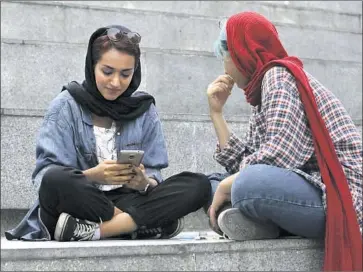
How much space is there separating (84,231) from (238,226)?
712 mm

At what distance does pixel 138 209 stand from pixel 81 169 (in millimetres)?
372

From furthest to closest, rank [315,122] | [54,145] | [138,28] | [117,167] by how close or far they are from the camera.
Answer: [138,28]
[54,145]
[117,167]
[315,122]

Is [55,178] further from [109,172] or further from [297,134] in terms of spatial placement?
[297,134]

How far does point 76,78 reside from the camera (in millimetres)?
5879

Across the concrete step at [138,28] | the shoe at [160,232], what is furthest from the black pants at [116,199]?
the concrete step at [138,28]

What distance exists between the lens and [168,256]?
3293 mm

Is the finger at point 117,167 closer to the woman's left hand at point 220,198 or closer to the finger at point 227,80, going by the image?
the woman's left hand at point 220,198

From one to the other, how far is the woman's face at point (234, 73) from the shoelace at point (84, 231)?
3.26 feet

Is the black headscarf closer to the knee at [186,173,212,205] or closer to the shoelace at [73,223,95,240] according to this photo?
the knee at [186,173,212,205]

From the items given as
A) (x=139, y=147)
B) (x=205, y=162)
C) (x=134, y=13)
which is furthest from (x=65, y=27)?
(x=139, y=147)

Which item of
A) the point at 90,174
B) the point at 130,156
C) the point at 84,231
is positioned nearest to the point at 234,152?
the point at 130,156

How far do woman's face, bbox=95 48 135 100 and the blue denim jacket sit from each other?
0.17 metres

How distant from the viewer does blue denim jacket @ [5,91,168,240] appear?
12.6 ft

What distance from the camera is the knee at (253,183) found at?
3.49m
